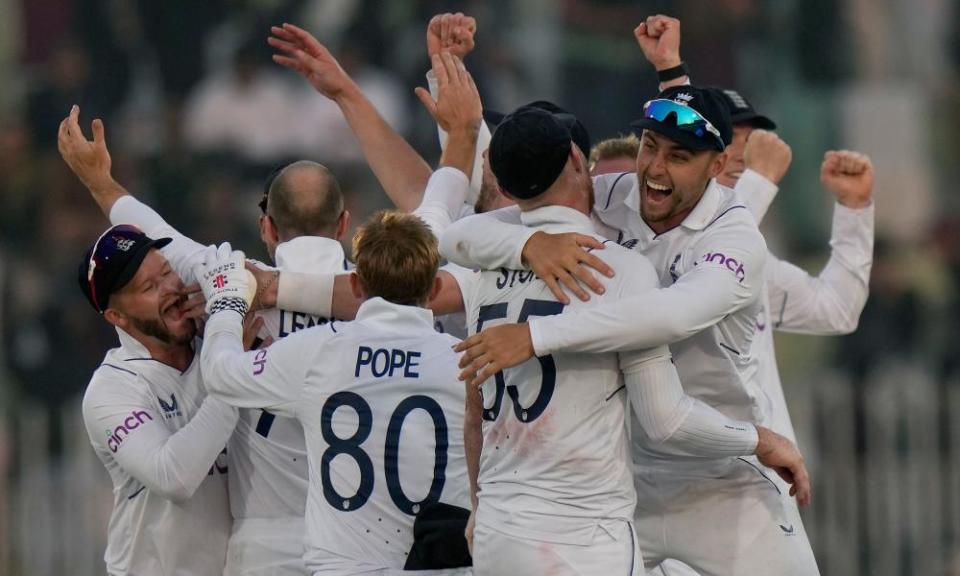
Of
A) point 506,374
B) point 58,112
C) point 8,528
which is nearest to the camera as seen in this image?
point 506,374

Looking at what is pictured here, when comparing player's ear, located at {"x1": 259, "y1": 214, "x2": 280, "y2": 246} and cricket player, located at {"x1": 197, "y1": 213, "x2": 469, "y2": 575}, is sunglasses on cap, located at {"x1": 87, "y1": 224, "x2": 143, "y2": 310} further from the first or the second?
cricket player, located at {"x1": 197, "y1": 213, "x2": 469, "y2": 575}

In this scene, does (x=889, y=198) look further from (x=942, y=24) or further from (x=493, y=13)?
(x=493, y=13)

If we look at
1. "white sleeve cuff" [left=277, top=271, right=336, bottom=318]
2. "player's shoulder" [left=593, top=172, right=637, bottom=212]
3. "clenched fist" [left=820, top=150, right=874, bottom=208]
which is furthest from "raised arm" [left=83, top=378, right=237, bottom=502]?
"clenched fist" [left=820, top=150, right=874, bottom=208]

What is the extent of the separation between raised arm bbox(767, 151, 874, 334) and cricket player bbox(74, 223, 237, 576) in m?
2.67

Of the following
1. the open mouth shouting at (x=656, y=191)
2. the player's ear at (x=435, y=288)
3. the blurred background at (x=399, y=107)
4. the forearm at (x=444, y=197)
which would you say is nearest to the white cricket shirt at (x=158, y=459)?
the player's ear at (x=435, y=288)

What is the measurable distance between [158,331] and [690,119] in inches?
84.5

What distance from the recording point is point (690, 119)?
562 centimetres

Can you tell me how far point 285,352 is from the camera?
568 cm

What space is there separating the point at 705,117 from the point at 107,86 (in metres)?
8.95

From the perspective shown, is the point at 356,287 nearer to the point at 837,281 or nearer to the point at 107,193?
the point at 107,193

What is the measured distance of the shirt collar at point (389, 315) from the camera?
18.4ft

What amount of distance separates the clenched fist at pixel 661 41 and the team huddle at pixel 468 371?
12 millimetres

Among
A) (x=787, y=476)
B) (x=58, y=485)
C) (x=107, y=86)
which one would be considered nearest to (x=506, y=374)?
(x=787, y=476)

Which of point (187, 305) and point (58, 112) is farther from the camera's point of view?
point (58, 112)
